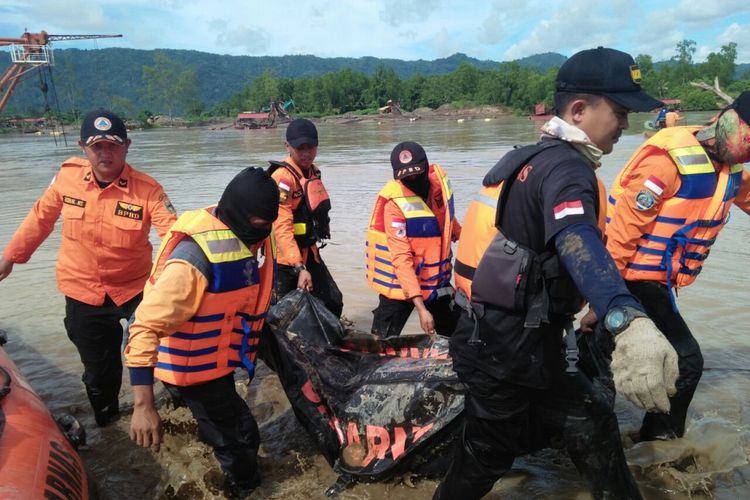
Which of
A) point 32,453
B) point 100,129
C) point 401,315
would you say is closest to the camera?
point 32,453

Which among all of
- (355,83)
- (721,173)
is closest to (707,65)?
(355,83)

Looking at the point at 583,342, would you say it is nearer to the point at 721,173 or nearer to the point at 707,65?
the point at 721,173

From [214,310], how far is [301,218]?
200cm

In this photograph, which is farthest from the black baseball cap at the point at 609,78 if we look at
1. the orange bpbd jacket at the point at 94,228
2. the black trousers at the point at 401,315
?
the orange bpbd jacket at the point at 94,228

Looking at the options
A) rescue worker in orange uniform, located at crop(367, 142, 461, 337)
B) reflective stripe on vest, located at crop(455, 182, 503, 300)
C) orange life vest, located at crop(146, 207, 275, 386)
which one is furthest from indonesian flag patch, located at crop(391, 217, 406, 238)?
reflective stripe on vest, located at crop(455, 182, 503, 300)

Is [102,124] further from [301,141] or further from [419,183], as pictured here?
[419,183]

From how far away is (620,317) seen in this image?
1.53 meters

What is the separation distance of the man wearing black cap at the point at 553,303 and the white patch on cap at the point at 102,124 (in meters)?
2.49

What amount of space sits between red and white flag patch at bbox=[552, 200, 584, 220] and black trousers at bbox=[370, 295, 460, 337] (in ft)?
7.99

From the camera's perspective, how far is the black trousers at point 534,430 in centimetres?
207

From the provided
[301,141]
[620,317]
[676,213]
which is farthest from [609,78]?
[301,141]

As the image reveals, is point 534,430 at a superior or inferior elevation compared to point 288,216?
inferior

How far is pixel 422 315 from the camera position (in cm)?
378

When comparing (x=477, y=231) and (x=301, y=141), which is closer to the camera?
(x=477, y=231)
